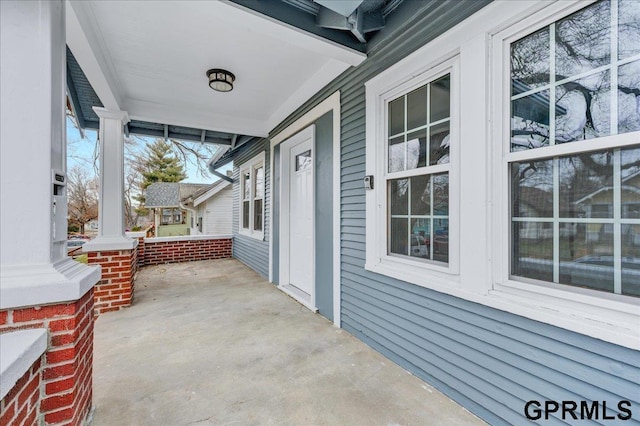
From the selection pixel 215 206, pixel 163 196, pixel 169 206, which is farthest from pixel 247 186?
pixel 163 196

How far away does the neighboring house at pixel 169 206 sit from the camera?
13.1 m

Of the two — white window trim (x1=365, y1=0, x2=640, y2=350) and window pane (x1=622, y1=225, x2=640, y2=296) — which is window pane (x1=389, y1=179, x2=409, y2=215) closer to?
white window trim (x1=365, y1=0, x2=640, y2=350)

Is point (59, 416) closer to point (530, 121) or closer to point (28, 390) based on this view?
point (28, 390)

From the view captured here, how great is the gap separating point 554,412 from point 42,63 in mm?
3193

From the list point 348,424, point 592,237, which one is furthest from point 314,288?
point 592,237

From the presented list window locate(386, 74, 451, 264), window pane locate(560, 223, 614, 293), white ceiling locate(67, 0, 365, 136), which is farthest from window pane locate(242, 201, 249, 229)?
window pane locate(560, 223, 614, 293)

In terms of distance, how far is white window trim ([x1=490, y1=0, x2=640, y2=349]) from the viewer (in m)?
1.26

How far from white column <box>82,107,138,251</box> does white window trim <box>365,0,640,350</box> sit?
3972 millimetres

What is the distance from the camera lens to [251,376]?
2.21 meters

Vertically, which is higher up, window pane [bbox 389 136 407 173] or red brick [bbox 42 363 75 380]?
window pane [bbox 389 136 407 173]

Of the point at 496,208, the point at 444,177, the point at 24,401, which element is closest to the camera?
the point at 24,401

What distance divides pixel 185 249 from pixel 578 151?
24.7 ft

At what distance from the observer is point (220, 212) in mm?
12008

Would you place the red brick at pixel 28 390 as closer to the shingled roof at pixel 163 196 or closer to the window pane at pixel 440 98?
the window pane at pixel 440 98
